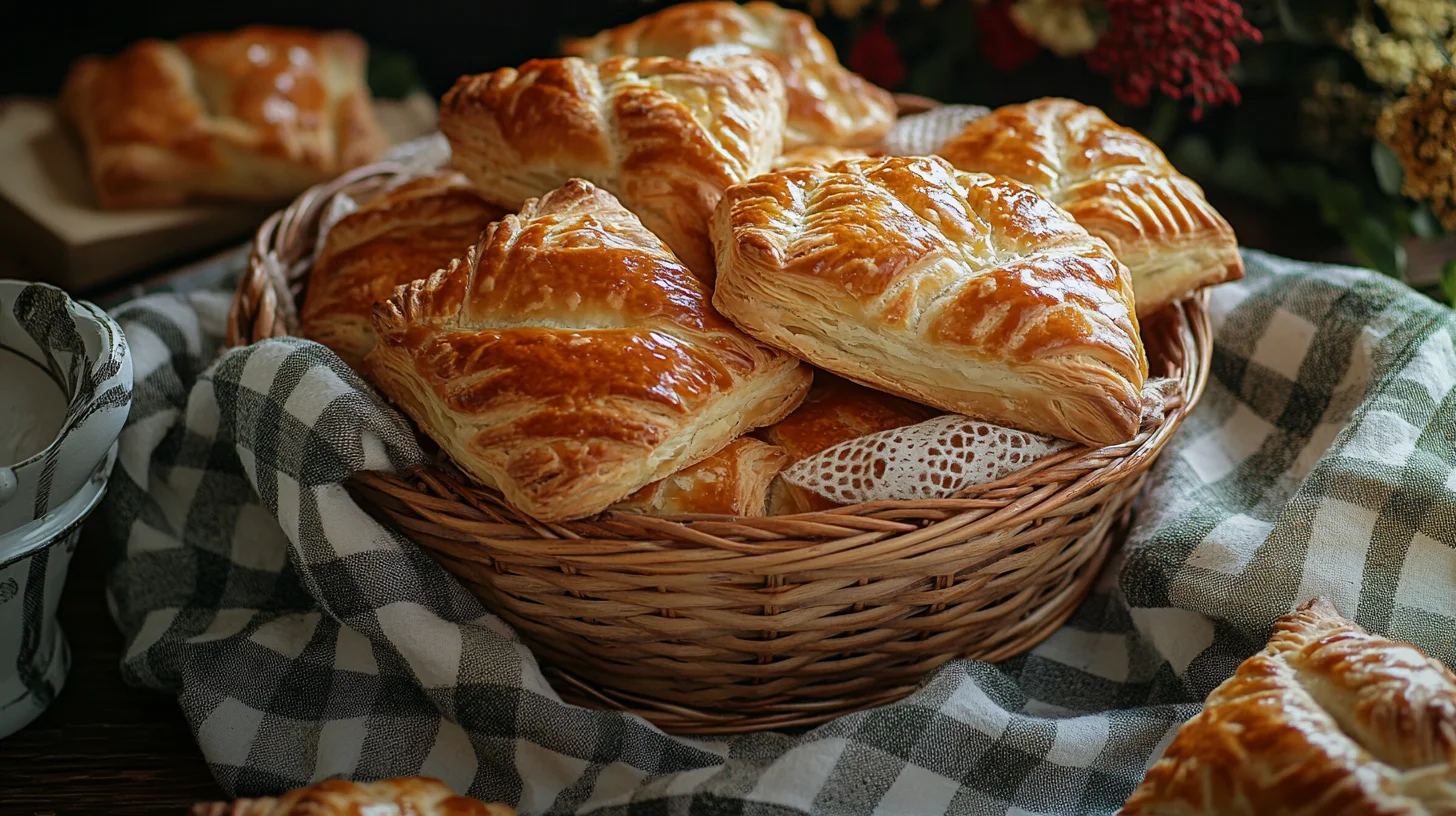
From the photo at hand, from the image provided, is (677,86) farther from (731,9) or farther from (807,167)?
(731,9)

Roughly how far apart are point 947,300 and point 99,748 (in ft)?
4.58

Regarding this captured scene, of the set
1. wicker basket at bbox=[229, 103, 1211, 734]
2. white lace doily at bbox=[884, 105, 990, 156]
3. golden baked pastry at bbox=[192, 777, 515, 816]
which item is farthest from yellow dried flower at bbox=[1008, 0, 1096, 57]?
golden baked pastry at bbox=[192, 777, 515, 816]

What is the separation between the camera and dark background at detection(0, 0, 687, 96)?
11.4 ft

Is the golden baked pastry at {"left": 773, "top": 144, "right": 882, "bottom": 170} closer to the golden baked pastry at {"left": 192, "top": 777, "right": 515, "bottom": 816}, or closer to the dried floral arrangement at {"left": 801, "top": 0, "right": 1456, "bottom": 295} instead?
the dried floral arrangement at {"left": 801, "top": 0, "right": 1456, "bottom": 295}

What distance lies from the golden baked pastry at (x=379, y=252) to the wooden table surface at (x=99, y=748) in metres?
0.61

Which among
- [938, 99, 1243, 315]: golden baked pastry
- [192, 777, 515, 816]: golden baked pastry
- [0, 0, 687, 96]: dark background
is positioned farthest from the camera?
[0, 0, 687, 96]: dark background

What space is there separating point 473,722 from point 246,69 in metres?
2.28

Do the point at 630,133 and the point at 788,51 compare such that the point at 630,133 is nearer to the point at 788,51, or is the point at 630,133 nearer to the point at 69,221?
the point at 788,51

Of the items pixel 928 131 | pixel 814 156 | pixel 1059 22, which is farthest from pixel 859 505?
pixel 1059 22

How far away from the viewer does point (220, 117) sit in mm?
3197

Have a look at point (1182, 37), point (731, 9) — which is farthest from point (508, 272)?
point (1182, 37)

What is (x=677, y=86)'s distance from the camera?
2027 mm

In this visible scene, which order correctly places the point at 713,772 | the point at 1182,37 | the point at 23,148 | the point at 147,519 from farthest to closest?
the point at 23,148 < the point at 1182,37 < the point at 147,519 < the point at 713,772

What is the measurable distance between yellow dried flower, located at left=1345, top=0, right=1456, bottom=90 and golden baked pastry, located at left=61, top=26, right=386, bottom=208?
244cm
